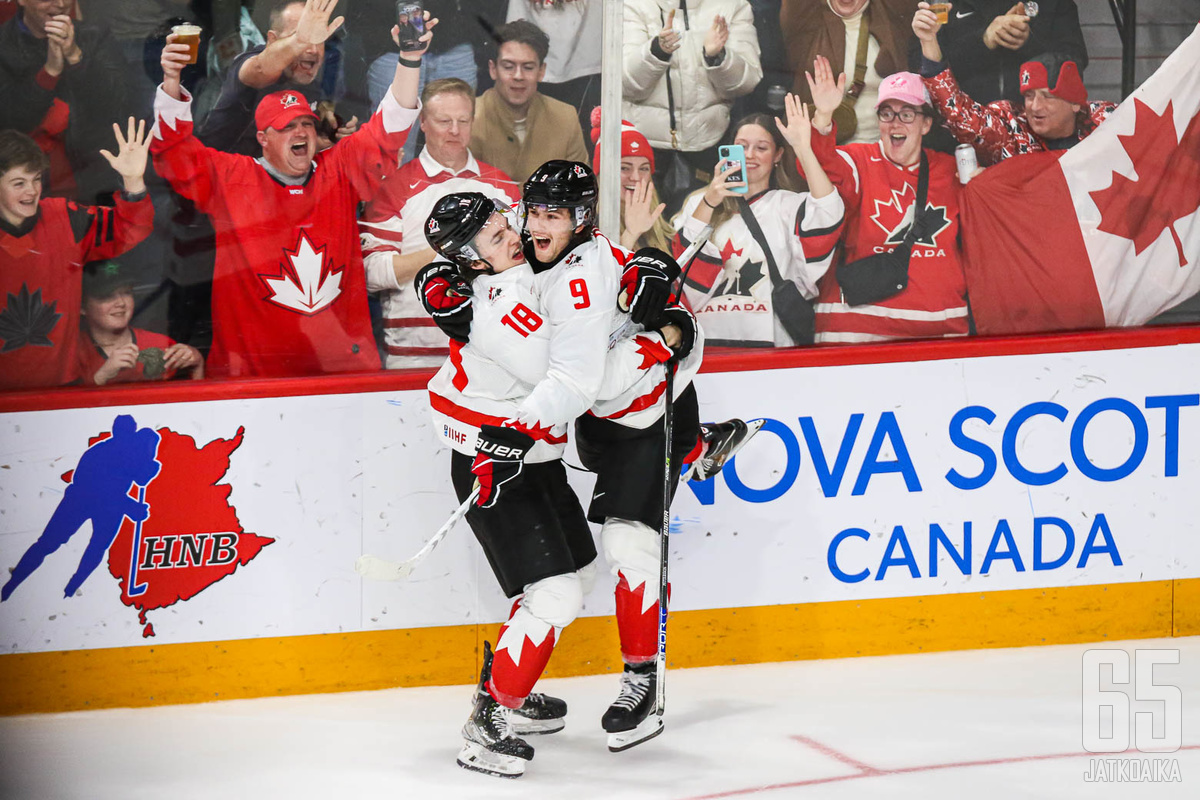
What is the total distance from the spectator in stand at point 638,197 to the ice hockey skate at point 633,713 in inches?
49.6

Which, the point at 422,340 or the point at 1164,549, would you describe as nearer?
the point at 422,340

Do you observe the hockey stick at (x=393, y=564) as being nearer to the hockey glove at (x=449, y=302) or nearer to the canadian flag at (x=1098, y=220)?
the hockey glove at (x=449, y=302)

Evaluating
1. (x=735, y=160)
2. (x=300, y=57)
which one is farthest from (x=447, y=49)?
(x=735, y=160)

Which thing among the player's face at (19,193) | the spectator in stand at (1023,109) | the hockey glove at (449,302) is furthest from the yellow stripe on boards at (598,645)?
the spectator in stand at (1023,109)

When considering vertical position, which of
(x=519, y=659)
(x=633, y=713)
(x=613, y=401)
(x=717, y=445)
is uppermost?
(x=613, y=401)

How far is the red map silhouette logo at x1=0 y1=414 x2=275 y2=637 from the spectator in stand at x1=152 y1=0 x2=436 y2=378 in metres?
0.27

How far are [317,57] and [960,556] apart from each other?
2307mm

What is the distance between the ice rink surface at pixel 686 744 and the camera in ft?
9.87

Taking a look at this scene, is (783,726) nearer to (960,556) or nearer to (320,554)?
(960,556)

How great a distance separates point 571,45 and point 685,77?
1.13 ft

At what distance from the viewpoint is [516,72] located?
3713mm

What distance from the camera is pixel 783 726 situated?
11.1 ft

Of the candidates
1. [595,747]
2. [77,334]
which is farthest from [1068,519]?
[77,334]

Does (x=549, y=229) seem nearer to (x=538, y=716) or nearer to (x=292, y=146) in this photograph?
(x=292, y=146)
